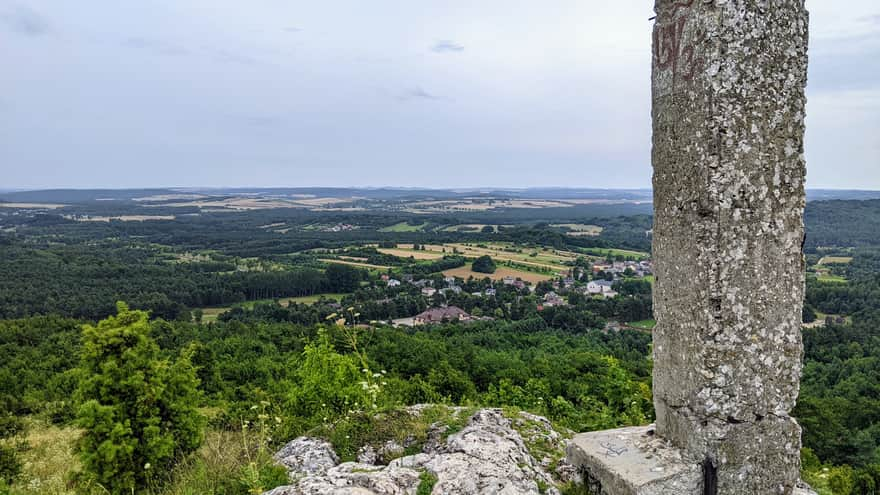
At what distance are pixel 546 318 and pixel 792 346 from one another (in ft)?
144

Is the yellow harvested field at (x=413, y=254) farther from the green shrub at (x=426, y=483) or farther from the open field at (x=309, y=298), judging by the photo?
the green shrub at (x=426, y=483)

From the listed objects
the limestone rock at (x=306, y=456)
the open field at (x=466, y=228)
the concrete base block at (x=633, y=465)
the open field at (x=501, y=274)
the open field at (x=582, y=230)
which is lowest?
the open field at (x=501, y=274)

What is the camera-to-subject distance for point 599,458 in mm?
4273

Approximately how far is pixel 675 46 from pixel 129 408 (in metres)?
9.66

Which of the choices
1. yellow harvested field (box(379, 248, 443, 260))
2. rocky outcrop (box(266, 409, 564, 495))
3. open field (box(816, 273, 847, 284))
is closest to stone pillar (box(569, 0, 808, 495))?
rocky outcrop (box(266, 409, 564, 495))

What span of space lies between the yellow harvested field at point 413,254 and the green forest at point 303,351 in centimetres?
271

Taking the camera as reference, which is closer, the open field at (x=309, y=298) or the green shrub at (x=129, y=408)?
the green shrub at (x=129, y=408)

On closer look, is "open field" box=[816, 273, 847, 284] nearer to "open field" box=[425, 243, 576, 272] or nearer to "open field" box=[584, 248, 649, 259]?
"open field" box=[584, 248, 649, 259]

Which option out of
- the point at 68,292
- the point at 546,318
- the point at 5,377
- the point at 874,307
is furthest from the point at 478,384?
the point at 68,292

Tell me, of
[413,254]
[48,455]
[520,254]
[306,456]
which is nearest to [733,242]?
[306,456]

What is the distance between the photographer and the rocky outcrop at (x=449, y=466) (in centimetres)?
421

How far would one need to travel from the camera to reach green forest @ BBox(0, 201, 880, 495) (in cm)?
702

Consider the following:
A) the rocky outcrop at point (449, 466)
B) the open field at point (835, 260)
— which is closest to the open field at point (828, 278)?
the open field at point (835, 260)

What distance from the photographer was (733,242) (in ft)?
12.3
